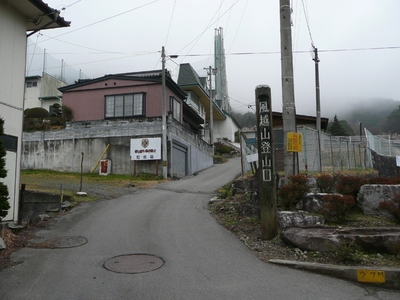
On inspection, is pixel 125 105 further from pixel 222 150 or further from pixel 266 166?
pixel 222 150

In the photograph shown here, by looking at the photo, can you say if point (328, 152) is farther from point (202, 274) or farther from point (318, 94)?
point (202, 274)

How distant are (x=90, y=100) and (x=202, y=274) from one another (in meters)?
21.4

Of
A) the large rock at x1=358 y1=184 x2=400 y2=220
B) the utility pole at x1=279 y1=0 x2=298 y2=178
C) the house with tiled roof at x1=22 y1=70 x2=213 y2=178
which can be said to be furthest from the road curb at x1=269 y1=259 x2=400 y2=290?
the house with tiled roof at x1=22 y1=70 x2=213 y2=178

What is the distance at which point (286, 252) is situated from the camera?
276 inches

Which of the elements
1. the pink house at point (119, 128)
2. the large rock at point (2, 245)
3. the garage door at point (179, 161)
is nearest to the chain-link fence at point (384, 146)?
the garage door at point (179, 161)

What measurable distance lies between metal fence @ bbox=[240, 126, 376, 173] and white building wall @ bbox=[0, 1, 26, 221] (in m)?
8.57

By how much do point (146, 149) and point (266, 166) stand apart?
1410cm

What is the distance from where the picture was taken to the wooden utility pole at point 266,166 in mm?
7836

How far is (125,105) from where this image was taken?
23984 mm

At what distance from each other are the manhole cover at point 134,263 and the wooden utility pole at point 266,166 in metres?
2.66

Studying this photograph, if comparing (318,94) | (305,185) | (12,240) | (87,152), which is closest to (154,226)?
(12,240)

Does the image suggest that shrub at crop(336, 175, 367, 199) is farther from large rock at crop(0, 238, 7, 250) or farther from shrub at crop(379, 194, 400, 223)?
large rock at crop(0, 238, 7, 250)

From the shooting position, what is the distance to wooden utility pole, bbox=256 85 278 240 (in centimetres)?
784

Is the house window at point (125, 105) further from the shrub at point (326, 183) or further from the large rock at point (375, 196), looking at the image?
the large rock at point (375, 196)
